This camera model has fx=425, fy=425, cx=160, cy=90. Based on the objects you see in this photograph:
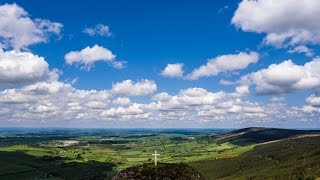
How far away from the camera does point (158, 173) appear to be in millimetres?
48594

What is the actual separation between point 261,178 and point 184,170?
12761cm

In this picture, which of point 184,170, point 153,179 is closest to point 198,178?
point 184,170

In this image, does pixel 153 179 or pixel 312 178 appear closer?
pixel 153 179

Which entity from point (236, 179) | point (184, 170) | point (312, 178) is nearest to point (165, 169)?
point (184, 170)

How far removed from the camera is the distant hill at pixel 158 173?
48.4 metres

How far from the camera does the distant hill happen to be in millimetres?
48438

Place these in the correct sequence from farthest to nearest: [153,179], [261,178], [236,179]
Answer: [236,179]
[261,178]
[153,179]

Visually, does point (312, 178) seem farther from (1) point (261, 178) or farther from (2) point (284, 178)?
(1) point (261, 178)

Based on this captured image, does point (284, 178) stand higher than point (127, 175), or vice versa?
point (127, 175)

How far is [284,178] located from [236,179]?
1465 inches

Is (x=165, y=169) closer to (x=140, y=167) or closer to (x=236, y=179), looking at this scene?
(x=140, y=167)

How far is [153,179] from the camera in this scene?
48.0m

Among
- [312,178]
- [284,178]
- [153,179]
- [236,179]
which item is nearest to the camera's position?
[153,179]

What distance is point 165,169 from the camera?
49969 mm
